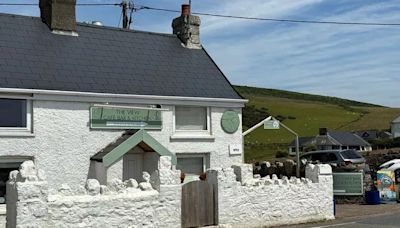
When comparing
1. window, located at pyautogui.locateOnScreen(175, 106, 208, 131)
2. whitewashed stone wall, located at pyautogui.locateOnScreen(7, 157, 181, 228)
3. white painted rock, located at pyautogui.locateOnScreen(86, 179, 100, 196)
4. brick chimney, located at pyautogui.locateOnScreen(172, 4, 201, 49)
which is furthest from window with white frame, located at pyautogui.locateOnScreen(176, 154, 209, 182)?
white painted rock, located at pyautogui.locateOnScreen(86, 179, 100, 196)

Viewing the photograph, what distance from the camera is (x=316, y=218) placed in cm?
1831

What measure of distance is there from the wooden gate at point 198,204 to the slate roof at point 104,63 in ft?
17.2

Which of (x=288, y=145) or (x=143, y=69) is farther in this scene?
(x=288, y=145)

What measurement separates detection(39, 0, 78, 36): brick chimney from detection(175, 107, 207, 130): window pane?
4.82m

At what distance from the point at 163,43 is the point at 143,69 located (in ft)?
8.28

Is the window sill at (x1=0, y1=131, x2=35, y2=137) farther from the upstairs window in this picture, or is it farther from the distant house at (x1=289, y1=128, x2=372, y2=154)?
the distant house at (x1=289, y1=128, x2=372, y2=154)

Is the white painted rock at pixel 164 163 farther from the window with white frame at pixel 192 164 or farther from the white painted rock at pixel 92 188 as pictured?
the window with white frame at pixel 192 164

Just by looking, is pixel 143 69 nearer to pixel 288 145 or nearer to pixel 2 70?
pixel 2 70

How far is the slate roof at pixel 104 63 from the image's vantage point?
18.1m

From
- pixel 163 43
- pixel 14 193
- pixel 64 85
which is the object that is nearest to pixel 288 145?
pixel 163 43

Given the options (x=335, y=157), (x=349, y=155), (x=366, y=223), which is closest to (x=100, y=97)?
(x=366, y=223)

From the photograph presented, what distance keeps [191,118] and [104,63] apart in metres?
3.68

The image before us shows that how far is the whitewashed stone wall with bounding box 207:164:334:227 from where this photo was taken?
15.7m

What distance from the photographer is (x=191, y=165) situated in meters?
20.7
